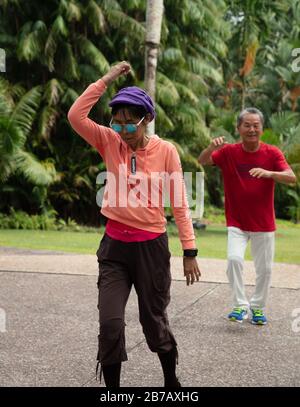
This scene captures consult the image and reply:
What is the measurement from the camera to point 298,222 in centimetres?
2730

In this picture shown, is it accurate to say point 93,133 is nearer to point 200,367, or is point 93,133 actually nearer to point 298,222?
point 200,367

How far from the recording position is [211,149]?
18.7ft

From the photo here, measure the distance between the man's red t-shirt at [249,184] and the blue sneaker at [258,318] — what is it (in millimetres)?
751

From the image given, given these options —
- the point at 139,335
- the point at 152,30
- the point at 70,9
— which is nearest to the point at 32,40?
the point at 70,9

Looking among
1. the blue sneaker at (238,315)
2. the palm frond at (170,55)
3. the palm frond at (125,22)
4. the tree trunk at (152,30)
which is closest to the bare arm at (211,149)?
the blue sneaker at (238,315)

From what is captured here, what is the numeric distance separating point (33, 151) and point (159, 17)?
697cm

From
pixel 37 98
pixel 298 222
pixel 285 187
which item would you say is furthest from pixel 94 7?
pixel 298 222

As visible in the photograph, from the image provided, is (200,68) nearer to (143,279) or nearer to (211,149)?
(211,149)

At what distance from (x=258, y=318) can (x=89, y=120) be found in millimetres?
2943

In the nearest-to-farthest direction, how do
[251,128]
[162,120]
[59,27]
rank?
[251,128] < [59,27] < [162,120]

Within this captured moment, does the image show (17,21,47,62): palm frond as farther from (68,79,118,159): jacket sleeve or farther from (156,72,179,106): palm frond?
(68,79,118,159): jacket sleeve

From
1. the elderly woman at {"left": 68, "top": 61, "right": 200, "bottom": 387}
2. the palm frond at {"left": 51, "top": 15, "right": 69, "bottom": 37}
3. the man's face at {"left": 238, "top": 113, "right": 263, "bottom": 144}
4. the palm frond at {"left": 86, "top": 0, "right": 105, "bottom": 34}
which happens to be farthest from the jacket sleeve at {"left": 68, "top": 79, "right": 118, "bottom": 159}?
the palm frond at {"left": 86, "top": 0, "right": 105, "bottom": 34}

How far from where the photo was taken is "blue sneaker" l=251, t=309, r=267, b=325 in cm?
605

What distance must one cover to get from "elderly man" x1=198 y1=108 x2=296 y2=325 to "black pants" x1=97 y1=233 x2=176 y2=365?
2.09 meters
